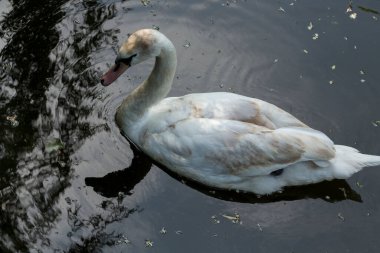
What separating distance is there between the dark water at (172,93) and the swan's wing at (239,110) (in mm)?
747

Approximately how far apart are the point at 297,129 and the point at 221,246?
1382 mm

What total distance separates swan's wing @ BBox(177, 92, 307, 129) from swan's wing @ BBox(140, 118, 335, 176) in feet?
0.38

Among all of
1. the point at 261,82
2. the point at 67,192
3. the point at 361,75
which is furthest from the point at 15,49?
the point at 361,75

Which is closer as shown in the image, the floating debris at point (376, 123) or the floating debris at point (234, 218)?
the floating debris at point (234, 218)

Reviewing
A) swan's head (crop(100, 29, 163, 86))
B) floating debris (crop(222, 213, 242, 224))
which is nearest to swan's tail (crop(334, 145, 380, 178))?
floating debris (crop(222, 213, 242, 224))

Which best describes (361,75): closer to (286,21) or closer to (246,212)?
(286,21)

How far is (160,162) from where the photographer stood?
700 centimetres

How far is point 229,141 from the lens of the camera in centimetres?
650

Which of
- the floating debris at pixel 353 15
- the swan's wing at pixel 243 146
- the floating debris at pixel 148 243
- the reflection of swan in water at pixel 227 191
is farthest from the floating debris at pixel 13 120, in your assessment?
the floating debris at pixel 353 15

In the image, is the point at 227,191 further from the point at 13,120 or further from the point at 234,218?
the point at 13,120

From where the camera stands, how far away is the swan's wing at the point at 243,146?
6473mm

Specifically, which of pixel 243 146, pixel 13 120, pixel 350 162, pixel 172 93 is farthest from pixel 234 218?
pixel 13 120

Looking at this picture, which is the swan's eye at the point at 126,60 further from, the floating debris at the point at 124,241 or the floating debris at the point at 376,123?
the floating debris at the point at 376,123

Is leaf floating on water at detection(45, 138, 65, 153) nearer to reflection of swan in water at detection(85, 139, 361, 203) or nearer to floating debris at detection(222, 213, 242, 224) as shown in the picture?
reflection of swan in water at detection(85, 139, 361, 203)
